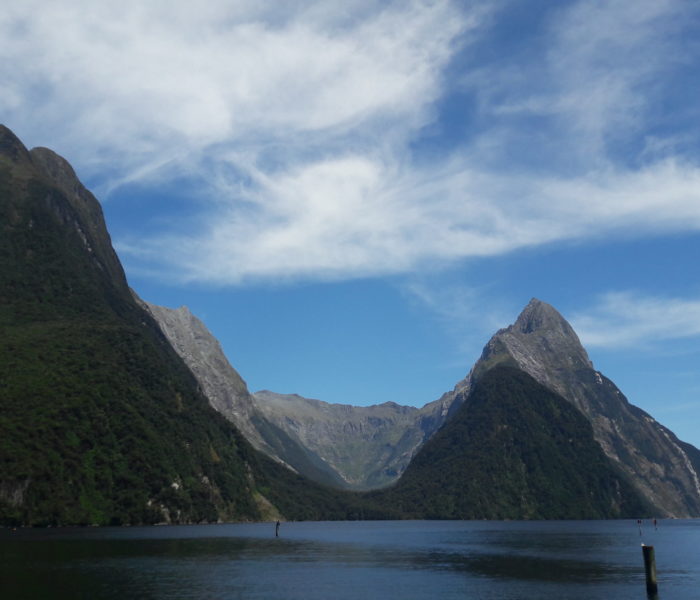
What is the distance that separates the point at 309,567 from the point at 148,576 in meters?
30.4

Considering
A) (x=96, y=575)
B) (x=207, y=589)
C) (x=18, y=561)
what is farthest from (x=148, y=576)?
(x=18, y=561)

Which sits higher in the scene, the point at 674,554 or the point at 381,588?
the point at 674,554

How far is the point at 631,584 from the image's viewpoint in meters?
96.1

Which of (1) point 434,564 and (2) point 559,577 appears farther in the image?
(1) point 434,564

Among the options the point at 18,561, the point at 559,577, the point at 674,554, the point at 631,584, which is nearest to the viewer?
the point at 631,584

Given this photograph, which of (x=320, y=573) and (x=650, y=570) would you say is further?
(x=320, y=573)

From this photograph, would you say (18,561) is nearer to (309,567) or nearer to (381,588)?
(309,567)

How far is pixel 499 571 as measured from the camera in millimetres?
114812

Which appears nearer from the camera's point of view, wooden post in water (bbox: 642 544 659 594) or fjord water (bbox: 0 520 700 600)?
fjord water (bbox: 0 520 700 600)

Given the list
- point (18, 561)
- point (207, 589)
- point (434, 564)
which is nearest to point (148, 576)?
point (207, 589)

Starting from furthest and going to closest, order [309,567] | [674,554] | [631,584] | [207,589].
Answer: [674,554] → [309,567] → [631,584] → [207,589]

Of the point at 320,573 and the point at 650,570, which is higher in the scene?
the point at 650,570

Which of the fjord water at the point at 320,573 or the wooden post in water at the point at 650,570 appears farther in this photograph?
the wooden post in water at the point at 650,570

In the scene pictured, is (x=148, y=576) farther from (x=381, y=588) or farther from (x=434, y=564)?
(x=434, y=564)
